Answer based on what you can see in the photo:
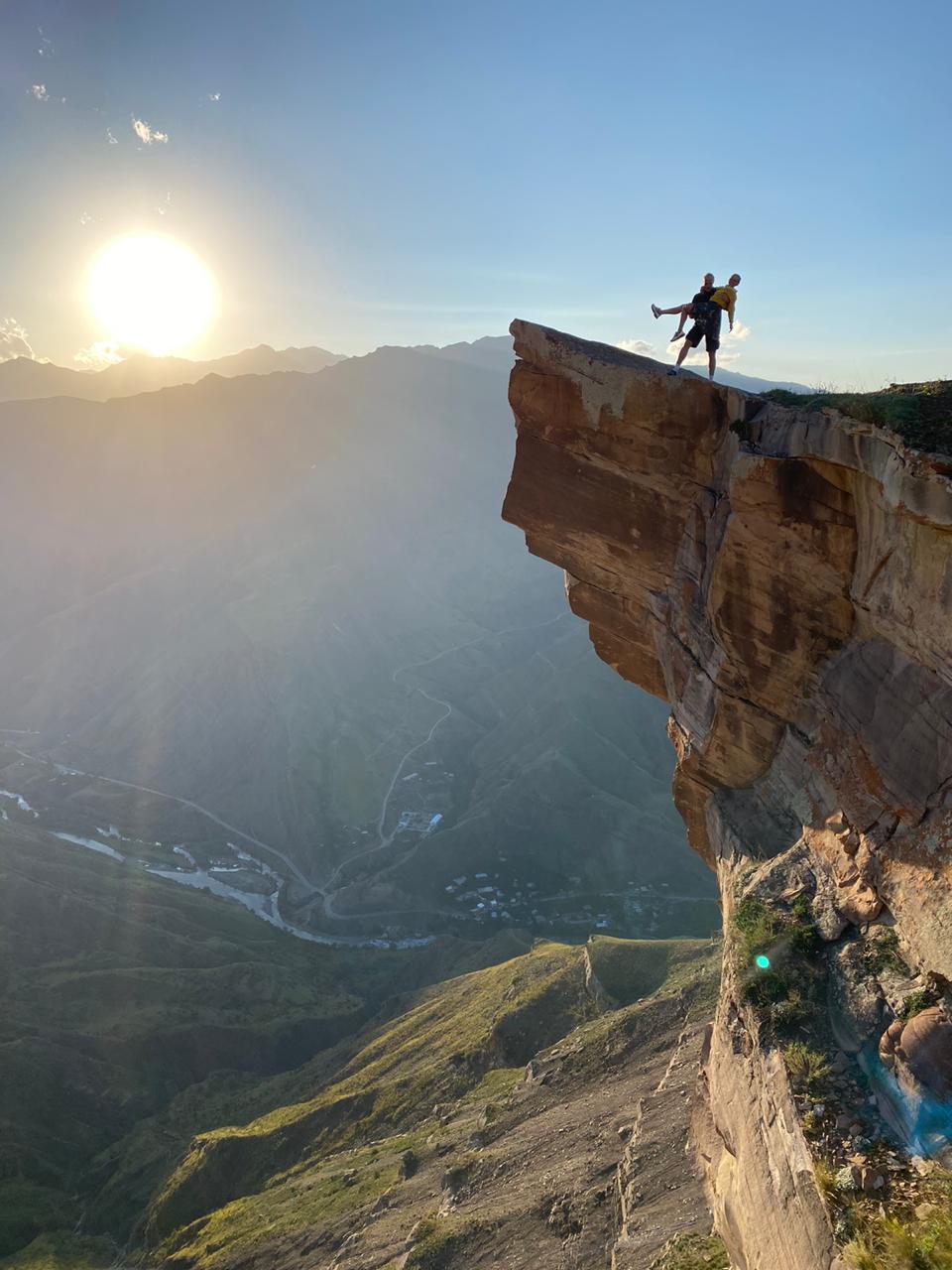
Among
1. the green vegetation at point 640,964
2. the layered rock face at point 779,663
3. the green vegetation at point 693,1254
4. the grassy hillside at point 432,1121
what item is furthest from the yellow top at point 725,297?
the green vegetation at point 640,964

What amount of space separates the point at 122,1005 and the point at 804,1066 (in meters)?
74.3

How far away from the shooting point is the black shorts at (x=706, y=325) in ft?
56.1

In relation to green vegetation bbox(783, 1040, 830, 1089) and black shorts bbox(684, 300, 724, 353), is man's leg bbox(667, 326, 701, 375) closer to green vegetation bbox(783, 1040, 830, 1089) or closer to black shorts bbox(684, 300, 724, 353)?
black shorts bbox(684, 300, 724, 353)

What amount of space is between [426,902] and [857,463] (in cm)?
9744

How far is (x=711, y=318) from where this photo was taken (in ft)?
56.2

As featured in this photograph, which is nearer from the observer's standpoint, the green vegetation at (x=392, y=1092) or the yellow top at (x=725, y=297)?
the yellow top at (x=725, y=297)

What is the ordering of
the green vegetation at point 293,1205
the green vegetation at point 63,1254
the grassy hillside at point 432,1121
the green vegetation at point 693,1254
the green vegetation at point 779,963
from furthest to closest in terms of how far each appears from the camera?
1. the green vegetation at point 63,1254
2. the green vegetation at point 293,1205
3. the grassy hillside at point 432,1121
4. the green vegetation at point 693,1254
5. the green vegetation at point 779,963

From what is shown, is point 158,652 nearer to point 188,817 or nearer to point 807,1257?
point 188,817

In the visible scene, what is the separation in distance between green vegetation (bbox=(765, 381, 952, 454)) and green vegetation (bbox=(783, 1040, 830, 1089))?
10.7m

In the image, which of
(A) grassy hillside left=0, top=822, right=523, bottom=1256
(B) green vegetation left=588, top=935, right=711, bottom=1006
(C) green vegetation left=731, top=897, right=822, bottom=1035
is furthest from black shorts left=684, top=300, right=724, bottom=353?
(A) grassy hillside left=0, top=822, right=523, bottom=1256

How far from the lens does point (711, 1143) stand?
756 inches

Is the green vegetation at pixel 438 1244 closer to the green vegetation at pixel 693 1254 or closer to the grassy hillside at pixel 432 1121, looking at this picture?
the grassy hillside at pixel 432 1121

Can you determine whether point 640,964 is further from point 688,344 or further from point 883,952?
point 688,344

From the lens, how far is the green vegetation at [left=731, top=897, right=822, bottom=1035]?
12.9 metres
